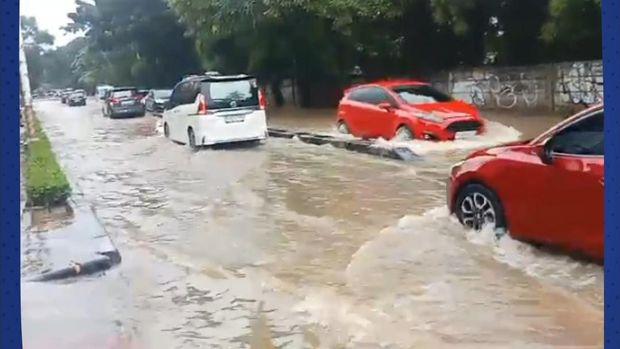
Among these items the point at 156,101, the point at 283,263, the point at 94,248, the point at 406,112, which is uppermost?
the point at 156,101

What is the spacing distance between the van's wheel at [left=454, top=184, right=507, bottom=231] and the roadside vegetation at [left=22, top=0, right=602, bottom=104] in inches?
21.3

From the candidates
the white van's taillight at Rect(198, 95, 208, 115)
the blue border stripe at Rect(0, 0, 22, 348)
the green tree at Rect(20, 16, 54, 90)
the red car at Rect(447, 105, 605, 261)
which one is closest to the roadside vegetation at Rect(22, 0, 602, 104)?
the white van's taillight at Rect(198, 95, 208, 115)

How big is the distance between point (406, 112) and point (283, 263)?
0.89 metres

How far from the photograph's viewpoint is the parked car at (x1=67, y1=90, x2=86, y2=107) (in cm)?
276

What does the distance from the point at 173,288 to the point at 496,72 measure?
1.49 metres

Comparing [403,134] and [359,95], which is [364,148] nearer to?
[403,134]

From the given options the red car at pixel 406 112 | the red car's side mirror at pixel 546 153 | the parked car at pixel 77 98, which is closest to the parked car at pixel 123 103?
the parked car at pixel 77 98

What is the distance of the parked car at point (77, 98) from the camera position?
9.06 ft

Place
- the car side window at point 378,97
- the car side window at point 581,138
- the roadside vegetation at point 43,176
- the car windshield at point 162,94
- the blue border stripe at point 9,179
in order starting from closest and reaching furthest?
1. the blue border stripe at point 9,179
2. the roadside vegetation at point 43,176
3. the car side window at point 581,138
4. the car windshield at point 162,94
5. the car side window at point 378,97

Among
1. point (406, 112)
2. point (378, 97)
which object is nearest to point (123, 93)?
point (378, 97)

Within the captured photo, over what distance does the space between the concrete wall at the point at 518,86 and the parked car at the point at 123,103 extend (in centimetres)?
117

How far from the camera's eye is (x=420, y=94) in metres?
3.24

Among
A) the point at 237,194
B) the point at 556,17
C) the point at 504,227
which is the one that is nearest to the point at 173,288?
the point at 237,194

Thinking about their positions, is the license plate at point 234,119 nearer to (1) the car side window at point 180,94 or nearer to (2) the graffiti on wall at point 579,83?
(1) the car side window at point 180,94
